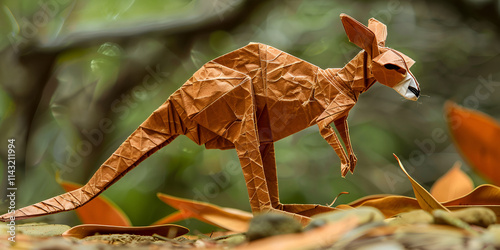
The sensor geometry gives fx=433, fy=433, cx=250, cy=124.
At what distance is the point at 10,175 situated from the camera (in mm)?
1595

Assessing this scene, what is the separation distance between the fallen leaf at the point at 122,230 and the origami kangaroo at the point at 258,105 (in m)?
0.07

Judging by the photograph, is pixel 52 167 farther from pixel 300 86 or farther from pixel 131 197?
pixel 300 86

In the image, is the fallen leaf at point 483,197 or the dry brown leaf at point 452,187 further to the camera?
the dry brown leaf at point 452,187

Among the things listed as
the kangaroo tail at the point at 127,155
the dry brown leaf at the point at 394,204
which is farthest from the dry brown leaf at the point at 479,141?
the kangaroo tail at the point at 127,155

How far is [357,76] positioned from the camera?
1070 mm

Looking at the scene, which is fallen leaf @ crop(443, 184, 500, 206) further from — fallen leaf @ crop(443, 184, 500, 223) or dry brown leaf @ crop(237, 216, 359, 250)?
dry brown leaf @ crop(237, 216, 359, 250)

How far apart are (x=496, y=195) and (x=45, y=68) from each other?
60.1 inches

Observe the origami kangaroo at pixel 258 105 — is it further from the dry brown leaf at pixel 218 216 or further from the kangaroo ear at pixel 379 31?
the dry brown leaf at pixel 218 216

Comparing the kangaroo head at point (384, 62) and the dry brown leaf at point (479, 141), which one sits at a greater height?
the kangaroo head at point (384, 62)

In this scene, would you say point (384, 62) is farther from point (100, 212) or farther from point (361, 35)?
point (100, 212)

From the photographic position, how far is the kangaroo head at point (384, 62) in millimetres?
1007

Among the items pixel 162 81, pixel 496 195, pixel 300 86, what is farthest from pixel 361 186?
pixel 162 81

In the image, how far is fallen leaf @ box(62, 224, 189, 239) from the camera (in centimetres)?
105

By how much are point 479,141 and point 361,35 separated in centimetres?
49
